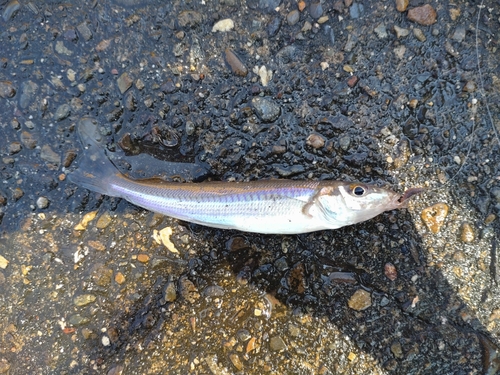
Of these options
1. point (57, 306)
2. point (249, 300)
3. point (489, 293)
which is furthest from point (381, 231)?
point (57, 306)

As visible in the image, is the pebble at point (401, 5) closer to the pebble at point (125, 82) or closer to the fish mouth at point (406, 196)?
the fish mouth at point (406, 196)

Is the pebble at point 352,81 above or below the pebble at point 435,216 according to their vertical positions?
above

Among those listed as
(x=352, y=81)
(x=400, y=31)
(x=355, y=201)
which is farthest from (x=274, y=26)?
(x=355, y=201)

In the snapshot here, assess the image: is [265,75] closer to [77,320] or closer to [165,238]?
[165,238]

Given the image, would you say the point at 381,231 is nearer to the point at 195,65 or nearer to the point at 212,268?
the point at 212,268

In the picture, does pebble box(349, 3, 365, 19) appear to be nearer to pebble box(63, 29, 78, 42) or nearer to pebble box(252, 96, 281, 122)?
pebble box(252, 96, 281, 122)

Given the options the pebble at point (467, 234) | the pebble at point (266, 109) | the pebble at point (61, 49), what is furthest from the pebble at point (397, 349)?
the pebble at point (61, 49)

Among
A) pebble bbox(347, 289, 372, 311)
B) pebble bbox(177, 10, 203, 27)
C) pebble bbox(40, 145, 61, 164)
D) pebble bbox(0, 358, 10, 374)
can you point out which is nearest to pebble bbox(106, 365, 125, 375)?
pebble bbox(0, 358, 10, 374)
